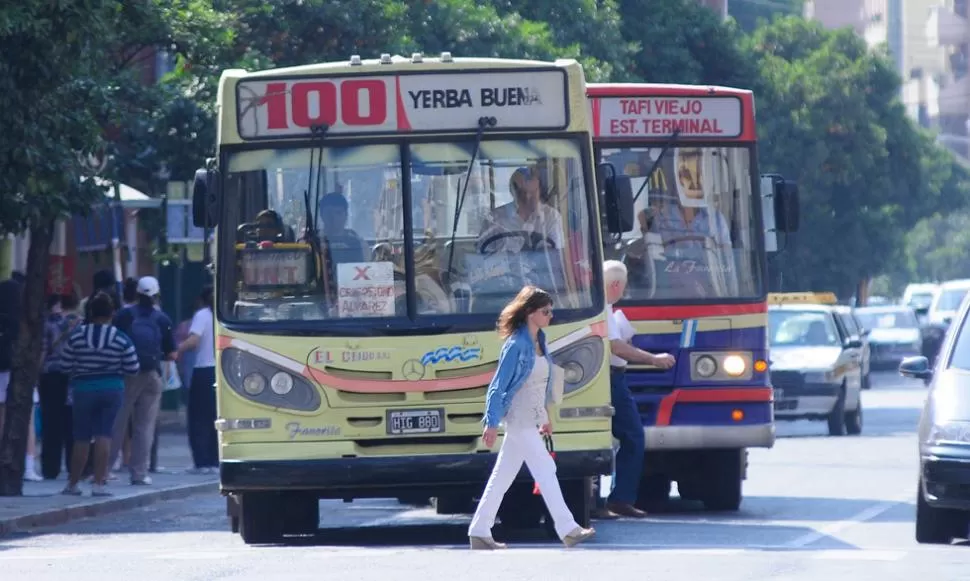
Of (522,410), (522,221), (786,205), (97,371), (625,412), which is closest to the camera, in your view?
(522,410)

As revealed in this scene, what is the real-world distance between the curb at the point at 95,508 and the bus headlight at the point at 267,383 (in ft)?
10.9

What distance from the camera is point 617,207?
13.2 metres

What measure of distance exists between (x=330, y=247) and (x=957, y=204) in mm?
57944

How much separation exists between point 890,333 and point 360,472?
4268 cm

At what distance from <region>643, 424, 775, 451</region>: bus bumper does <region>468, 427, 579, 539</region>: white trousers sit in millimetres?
3282

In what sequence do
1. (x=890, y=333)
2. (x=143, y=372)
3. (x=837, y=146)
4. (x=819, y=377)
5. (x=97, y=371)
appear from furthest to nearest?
(x=837, y=146)
(x=890, y=333)
(x=819, y=377)
(x=143, y=372)
(x=97, y=371)

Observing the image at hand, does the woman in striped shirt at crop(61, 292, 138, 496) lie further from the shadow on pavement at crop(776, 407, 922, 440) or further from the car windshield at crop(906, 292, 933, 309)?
the car windshield at crop(906, 292, 933, 309)

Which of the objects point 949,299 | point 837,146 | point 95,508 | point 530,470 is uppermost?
point 837,146

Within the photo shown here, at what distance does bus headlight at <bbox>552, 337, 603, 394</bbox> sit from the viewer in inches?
505

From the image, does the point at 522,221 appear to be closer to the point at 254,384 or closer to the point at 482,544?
the point at 254,384

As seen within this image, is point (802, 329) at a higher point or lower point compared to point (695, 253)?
lower

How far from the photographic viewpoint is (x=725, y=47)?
44.4 meters

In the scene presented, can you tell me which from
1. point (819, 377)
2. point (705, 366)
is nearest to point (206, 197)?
point (705, 366)

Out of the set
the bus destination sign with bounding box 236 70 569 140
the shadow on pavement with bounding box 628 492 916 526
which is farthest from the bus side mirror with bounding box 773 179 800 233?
the bus destination sign with bounding box 236 70 569 140
